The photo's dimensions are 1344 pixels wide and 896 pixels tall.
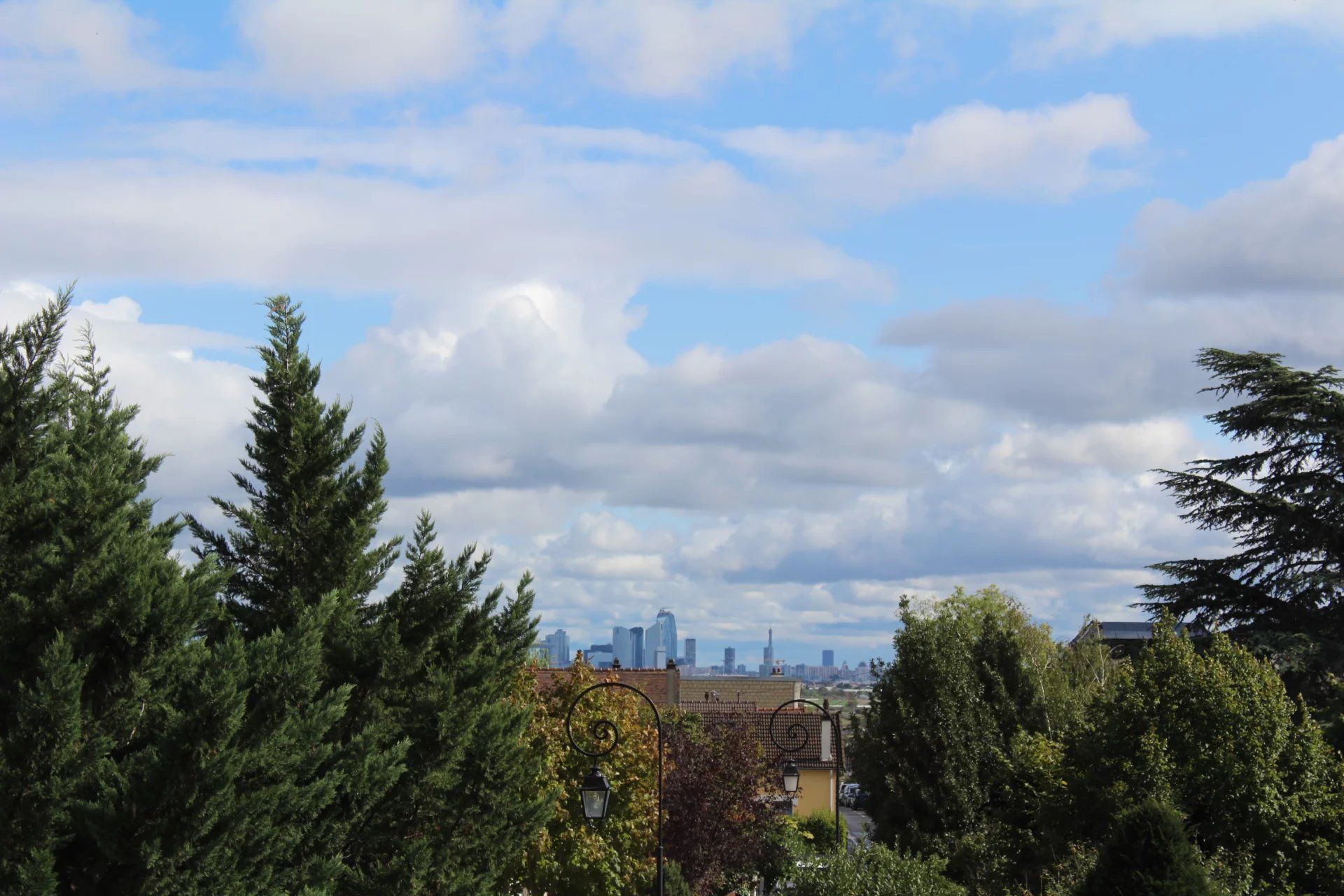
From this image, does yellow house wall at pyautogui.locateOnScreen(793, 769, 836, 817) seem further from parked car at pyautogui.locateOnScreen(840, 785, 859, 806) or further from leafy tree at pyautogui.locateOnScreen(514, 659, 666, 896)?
leafy tree at pyautogui.locateOnScreen(514, 659, 666, 896)

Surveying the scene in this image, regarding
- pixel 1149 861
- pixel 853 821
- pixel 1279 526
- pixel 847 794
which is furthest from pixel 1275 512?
pixel 847 794

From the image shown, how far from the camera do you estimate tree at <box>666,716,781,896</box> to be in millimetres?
32312

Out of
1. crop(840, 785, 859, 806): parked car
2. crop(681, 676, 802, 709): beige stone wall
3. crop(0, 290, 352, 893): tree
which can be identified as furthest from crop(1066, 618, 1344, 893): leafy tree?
crop(840, 785, 859, 806): parked car

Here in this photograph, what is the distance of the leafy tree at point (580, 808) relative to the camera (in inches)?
1004

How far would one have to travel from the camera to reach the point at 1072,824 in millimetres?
22078

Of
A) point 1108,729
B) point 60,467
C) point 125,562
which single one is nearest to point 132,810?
point 125,562

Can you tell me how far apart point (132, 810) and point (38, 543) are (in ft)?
12.4

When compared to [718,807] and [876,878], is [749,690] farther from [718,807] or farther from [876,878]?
[876,878]

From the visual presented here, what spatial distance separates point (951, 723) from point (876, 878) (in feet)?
32.9

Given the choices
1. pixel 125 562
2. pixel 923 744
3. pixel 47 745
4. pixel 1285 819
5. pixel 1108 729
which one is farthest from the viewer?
pixel 923 744

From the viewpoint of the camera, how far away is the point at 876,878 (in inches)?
919

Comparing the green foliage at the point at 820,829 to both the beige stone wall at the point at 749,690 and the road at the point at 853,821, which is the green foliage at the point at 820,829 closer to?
the road at the point at 853,821

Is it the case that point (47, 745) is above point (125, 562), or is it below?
below

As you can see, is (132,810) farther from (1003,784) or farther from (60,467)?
(1003,784)
